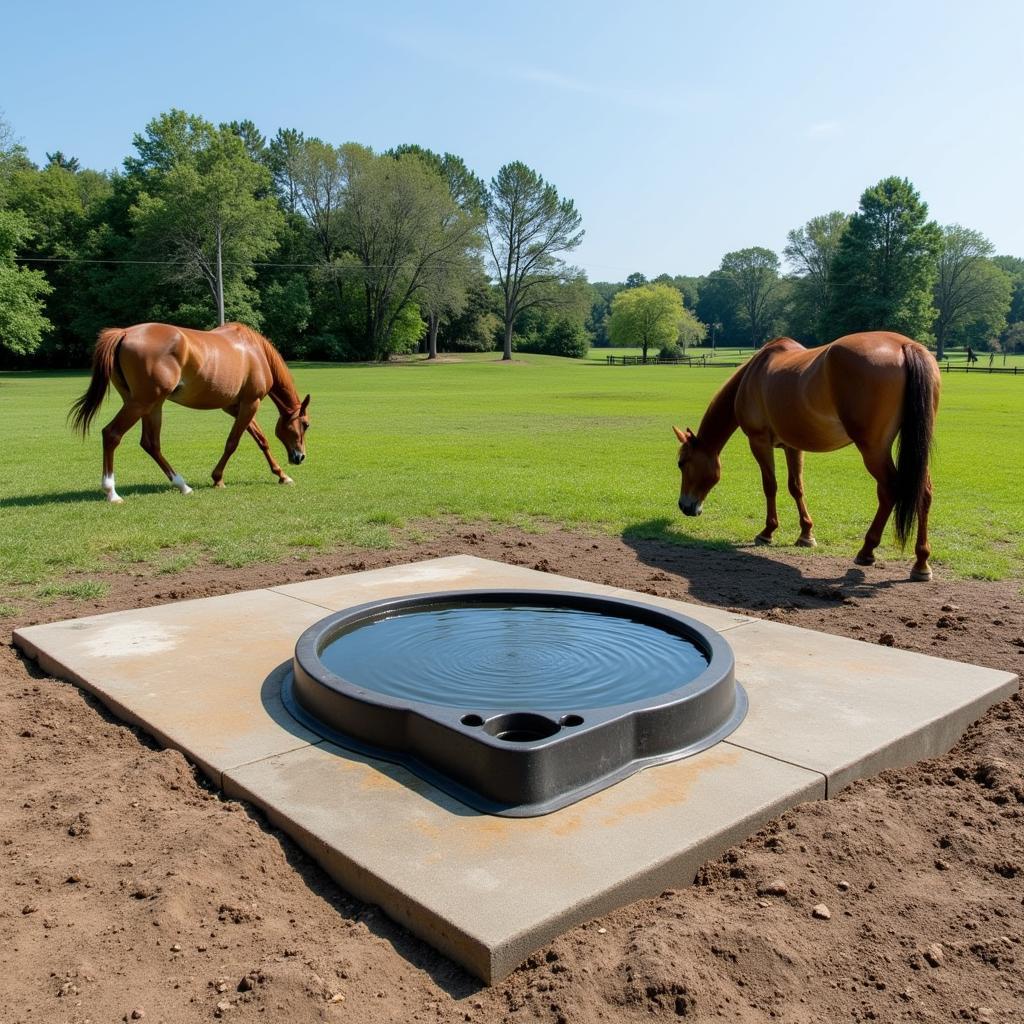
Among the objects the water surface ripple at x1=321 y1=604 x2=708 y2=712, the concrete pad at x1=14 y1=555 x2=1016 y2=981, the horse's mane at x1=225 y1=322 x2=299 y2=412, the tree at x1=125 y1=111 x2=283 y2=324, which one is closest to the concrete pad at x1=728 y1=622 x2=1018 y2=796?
the concrete pad at x1=14 y1=555 x2=1016 y2=981

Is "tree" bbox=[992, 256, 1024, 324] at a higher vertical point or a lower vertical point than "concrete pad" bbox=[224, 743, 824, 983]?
higher

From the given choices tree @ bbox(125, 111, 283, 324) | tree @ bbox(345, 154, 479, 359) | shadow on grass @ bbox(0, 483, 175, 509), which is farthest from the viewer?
tree @ bbox(345, 154, 479, 359)

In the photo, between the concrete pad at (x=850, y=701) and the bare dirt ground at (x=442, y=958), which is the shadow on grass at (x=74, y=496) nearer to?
the bare dirt ground at (x=442, y=958)

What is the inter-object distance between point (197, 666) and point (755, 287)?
405 ft

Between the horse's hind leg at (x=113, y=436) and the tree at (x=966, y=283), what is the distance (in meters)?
94.1

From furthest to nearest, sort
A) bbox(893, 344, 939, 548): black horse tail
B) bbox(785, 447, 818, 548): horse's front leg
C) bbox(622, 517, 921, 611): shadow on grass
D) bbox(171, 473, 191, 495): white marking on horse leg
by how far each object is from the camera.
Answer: bbox(171, 473, 191, 495): white marking on horse leg, bbox(785, 447, 818, 548): horse's front leg, bbox(893, 344, 939, 548): black horse tail, bbox(622, 517, 921, 611): shadow on grass

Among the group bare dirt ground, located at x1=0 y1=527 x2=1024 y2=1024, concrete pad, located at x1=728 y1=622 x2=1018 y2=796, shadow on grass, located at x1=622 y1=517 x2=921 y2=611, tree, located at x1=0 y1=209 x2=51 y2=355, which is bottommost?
shadow on grass, located at x1=622 y1=517 x2=921 y2=611

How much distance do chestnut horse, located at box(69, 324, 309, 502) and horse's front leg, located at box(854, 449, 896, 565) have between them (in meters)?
8.02

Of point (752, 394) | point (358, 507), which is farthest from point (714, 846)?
point (358, 507)

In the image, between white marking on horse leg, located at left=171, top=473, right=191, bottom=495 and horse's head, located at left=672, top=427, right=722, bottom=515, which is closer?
horse's head, located at left=672, top=427, right=722, bottom=515

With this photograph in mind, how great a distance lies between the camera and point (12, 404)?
30734mm

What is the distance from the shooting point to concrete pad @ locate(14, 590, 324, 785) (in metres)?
3.88

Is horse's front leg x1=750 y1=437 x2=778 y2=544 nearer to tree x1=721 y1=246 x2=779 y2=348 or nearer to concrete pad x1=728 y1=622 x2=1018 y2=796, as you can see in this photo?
concrete pad x1=728 y1=622 x2=1018 y2=796

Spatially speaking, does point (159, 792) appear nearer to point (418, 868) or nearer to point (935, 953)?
point (418, 868)
